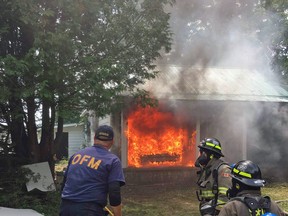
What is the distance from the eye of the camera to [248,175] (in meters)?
2.78

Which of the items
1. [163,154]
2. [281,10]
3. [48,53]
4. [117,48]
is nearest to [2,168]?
[48,53]

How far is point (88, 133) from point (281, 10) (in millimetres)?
11678

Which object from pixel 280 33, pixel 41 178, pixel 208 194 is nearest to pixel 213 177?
pixel 208 194

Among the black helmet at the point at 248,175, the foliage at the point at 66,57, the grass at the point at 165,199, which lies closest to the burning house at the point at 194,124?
the grass at the point at 165,199

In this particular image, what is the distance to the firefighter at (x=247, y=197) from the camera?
254 centimetres

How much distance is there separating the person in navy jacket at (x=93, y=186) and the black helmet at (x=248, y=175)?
1.29m

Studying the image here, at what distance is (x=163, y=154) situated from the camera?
1269cm

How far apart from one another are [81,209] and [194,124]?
9.46 metres

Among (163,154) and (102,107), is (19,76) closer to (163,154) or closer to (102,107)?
(102,107)

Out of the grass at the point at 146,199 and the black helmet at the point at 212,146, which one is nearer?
the black helmet at the point at 212,146

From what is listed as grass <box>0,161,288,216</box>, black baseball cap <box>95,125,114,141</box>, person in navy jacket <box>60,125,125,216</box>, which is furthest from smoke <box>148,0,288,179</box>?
person in navy jacket <box>60,125,125,216</box>

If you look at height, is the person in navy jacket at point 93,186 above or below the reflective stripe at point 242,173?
below

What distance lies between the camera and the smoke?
12420 mm

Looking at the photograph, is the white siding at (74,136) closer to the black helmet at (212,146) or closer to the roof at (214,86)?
the roof at (214,86)
